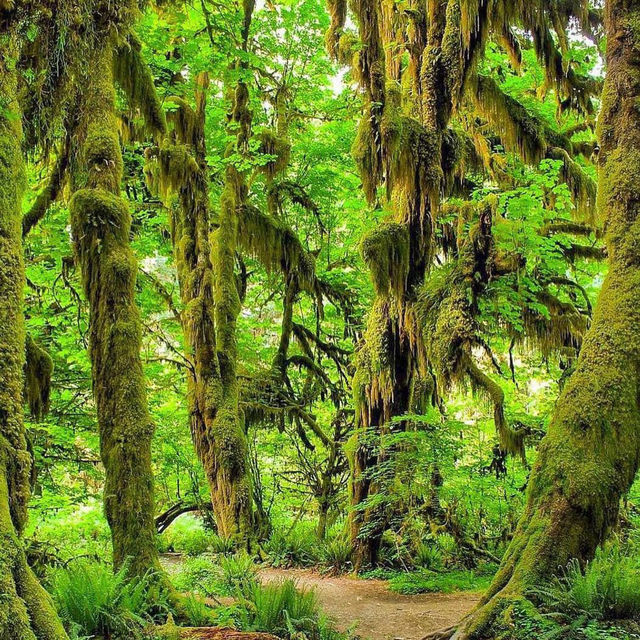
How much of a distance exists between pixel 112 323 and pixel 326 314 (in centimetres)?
1067

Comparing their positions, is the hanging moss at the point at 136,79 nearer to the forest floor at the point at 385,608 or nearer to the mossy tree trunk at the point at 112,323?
the mossy tree trunk at the point at 112,323

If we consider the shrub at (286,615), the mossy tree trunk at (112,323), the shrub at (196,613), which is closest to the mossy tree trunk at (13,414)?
the mossy tree trunk at (112,323)

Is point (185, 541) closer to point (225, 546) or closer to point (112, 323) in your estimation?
point (225, 546)

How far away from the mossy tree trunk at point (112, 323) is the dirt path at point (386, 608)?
221 cm

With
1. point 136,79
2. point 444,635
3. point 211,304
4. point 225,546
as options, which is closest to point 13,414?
point 444,635

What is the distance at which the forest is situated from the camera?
4.75 m

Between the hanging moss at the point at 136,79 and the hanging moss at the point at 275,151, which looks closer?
the hanging moss at the point at 136,79

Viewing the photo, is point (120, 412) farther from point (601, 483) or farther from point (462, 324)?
point (462, 324)

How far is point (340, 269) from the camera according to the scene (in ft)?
48.4

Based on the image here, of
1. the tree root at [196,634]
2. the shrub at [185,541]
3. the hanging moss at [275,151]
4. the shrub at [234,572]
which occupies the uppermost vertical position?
the hanging moss at [275,151]

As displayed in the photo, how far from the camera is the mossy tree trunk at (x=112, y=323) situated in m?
5.49

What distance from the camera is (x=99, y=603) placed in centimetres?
454

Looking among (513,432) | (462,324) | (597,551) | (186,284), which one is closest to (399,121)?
(462,324)

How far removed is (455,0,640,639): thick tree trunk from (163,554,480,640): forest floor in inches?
85.3
